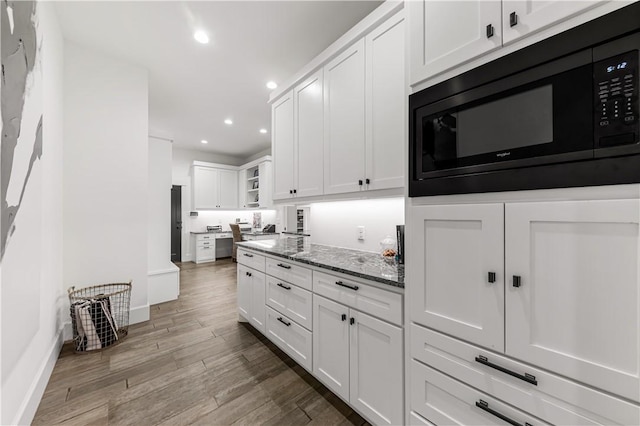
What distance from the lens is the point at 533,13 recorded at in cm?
88

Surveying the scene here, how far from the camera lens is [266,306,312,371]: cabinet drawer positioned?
189cm

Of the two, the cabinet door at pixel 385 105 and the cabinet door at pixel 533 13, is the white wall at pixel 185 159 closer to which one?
the cabinet door at pixel 385 105

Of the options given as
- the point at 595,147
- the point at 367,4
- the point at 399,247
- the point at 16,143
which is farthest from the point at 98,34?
the point at 595,147

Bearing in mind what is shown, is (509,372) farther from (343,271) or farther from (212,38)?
(212,38)

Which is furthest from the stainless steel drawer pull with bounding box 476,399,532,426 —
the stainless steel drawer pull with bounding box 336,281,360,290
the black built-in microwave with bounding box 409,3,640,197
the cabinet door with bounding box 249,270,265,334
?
the cabinet door with bounding box 249,270,265,334

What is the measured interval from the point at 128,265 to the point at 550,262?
363 cm

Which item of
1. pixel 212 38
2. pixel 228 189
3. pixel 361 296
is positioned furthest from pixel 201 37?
pixel 228 189

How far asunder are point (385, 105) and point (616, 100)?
1124 millimetres

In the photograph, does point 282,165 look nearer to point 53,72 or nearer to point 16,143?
point 16,143

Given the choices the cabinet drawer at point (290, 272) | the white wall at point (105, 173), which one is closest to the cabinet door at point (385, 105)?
the cabinet drawer at point (290, 272)

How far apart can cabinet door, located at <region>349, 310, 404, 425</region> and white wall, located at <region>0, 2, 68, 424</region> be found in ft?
5.76

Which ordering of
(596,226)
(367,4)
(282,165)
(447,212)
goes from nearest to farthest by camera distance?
(596,226)
(447,212)
(367,4)
(282,165)

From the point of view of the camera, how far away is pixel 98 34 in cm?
244

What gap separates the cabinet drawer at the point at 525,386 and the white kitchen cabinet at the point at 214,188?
663cm
